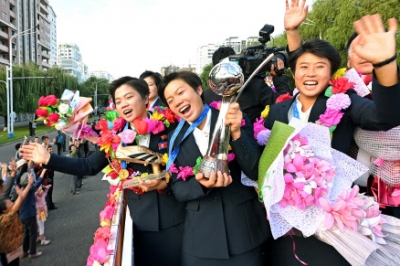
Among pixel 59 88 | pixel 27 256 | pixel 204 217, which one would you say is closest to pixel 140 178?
pixel 204 217

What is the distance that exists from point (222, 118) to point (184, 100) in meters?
0.37

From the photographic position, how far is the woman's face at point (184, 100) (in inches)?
73.4

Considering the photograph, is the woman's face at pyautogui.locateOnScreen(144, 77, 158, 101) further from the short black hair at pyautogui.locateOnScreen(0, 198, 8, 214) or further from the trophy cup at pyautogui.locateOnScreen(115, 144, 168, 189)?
the short black hair at pyautogui.locateOnScreen(0, 198, 8, 214)

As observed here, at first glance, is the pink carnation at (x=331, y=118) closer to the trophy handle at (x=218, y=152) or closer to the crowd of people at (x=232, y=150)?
the crowd of people at (x=232, y=150)

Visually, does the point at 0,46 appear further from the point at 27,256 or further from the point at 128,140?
the point at 128,140

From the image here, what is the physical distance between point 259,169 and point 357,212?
49 cm

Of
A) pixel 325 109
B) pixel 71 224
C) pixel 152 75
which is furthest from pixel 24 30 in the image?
pixel 325 109

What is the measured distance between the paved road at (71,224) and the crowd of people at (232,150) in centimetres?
324

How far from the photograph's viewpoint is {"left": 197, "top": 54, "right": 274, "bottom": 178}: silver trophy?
59.9 inches

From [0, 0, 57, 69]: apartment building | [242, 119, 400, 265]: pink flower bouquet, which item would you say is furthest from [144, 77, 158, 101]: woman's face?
[0, 0, 57, 69]: apartment building

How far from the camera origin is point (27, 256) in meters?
5.21

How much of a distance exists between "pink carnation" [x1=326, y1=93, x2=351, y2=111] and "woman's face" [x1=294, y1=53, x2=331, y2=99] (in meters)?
0.13

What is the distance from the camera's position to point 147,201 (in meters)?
2.33

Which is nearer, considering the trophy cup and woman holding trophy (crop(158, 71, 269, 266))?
woman holding trophy (crop(158, 71, 269, 266))
